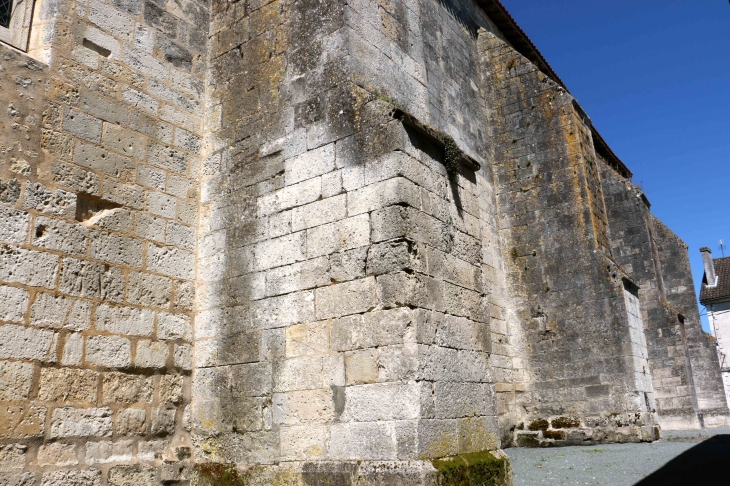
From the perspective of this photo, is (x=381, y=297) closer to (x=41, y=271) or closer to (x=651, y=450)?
(x=41, y=271)

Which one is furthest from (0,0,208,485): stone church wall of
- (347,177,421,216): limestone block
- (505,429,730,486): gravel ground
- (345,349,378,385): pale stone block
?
(505,429,730,486): gravel ground

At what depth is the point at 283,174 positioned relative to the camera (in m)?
5.14

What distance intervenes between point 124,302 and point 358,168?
2.20 meters

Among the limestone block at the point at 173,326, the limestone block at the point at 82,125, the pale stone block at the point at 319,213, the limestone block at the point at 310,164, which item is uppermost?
the limestone block at the point at 82,125

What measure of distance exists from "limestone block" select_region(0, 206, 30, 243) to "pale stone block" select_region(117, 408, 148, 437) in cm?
153

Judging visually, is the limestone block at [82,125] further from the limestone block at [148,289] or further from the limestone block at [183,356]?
the limestone block at [183,356]

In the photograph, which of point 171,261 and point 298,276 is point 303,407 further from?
point 171,261

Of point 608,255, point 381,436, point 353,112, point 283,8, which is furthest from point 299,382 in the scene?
point 608,255

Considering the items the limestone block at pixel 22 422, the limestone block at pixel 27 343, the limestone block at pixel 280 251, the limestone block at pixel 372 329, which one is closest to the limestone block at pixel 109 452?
the limestone block at pixel 22 422

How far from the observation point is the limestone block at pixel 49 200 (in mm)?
4367

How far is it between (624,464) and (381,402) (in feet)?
13.7

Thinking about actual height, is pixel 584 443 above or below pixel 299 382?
below

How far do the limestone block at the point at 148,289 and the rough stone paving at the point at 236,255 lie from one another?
0.02 metres

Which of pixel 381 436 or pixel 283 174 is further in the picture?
pixel 283 174
